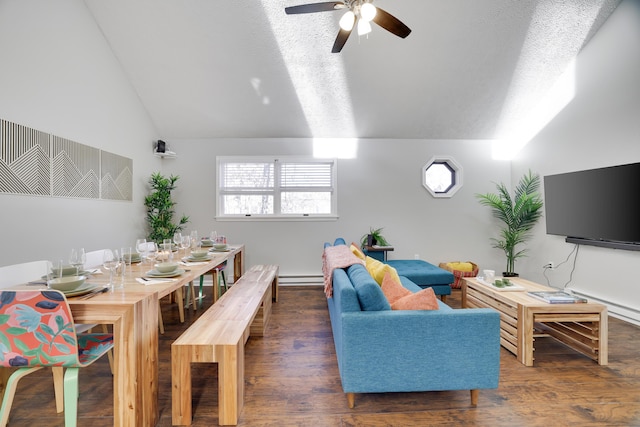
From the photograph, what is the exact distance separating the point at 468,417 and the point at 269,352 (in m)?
1.48

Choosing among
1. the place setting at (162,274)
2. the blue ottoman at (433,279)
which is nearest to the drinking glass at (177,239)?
the place setting at (162,274)

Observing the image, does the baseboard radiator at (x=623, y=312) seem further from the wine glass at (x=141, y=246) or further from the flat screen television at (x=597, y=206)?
the wine glass at (x=141, y=246)

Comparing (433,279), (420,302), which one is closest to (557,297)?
(433,279)

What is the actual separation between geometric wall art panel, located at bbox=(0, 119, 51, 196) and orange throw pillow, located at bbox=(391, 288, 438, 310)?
10.2ft

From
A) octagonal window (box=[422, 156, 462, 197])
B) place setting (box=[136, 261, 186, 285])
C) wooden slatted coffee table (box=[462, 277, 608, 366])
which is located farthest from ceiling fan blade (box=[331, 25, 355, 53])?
octagonal window (box=[422, 156, 462, 197])

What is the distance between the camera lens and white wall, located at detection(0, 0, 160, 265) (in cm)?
228

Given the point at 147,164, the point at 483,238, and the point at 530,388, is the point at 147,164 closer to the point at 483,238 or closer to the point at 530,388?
the point at 530,388

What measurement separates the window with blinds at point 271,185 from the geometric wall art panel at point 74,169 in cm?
173

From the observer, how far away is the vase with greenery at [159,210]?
13.1 ft

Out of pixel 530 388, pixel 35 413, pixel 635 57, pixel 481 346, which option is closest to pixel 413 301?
pixel 481 346

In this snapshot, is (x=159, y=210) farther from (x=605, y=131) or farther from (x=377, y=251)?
(x=605, y=131)

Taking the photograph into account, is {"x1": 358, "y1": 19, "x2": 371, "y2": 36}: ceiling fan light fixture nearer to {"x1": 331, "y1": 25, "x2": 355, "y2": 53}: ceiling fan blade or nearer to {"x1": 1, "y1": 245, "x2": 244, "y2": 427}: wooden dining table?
{"x1": 331, "y1": 25, "x2": 355, "y2": 53}: ceiling fan blade

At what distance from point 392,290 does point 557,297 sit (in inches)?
61.1

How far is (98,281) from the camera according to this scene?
1.77m
